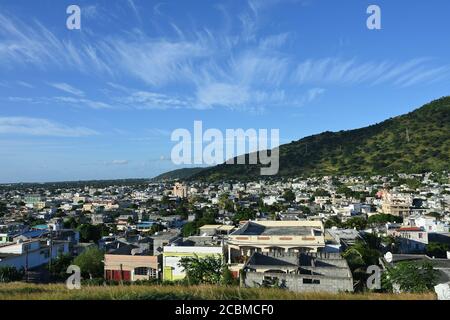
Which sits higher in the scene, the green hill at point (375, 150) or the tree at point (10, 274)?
the green hill at point (375, 150)

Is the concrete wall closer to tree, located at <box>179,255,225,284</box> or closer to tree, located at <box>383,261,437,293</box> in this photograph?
tree, located at <box>179,255,225,284</box>

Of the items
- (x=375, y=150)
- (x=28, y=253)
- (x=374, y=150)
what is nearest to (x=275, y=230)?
(x=28, y=253)

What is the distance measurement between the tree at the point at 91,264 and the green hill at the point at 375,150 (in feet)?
327

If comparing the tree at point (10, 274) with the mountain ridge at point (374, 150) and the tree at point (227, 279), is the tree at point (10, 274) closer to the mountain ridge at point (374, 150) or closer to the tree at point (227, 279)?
the tree at point (227, 279)

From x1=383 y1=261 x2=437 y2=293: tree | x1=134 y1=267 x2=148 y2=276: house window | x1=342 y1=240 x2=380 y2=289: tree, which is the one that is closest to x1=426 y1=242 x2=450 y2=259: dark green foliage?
x1=342 y1=240 x2=380 y2=289: tree

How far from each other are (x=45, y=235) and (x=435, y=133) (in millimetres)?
113701

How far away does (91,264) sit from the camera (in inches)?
1058

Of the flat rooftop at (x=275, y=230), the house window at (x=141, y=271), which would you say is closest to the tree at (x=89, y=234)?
the flat rooftop at (x=275, y=230)

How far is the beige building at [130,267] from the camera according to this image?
82.8 ft

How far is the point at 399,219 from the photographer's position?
5712 cm

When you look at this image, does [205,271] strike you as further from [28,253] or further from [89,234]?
[89,234]

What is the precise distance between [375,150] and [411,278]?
12551 cm

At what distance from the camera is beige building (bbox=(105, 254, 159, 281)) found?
82.8ft
